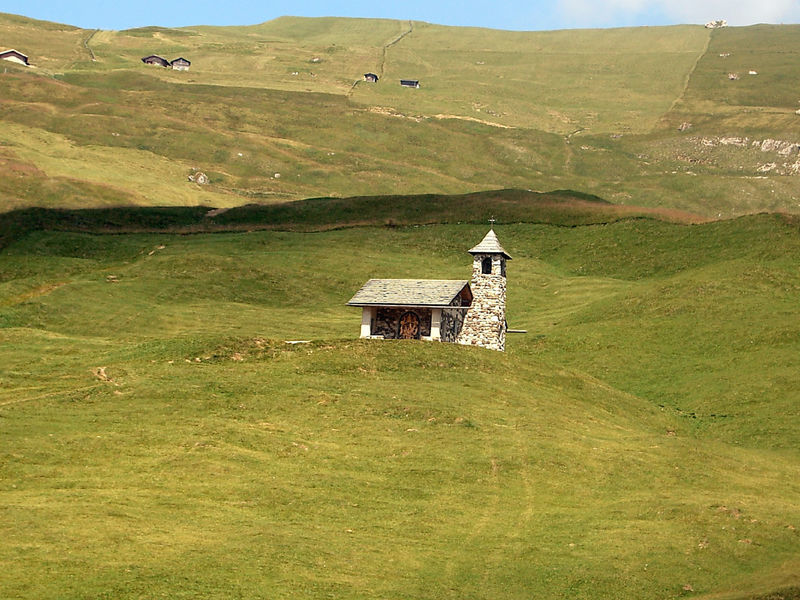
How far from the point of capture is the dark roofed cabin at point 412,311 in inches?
2913

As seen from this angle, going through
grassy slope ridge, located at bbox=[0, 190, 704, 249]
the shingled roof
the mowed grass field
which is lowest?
the mowed grass field

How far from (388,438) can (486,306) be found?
79.1 feet

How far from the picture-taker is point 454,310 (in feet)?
248

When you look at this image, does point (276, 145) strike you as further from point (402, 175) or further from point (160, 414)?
point (160, 414)

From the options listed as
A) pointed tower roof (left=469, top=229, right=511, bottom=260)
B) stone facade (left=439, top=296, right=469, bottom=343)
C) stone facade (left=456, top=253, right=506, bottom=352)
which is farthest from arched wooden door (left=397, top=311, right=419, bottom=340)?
pointed tower roof (left=469, top=229, right=511, bottom=260)

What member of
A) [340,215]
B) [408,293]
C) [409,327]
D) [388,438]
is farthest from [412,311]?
[340,215]

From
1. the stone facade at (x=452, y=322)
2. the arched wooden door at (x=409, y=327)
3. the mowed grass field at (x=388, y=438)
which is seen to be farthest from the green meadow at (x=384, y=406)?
the arched wooden door at (x=409, y=327)

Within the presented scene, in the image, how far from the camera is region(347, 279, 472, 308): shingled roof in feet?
242

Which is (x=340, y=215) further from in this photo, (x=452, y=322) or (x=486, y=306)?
(x=452, y=322)

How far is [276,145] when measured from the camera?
636ft

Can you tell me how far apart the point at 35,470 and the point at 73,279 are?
5215 cm

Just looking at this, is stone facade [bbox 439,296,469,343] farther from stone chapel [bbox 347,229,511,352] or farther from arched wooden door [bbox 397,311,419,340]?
arched wooden door [bbox 397,311,419,340]

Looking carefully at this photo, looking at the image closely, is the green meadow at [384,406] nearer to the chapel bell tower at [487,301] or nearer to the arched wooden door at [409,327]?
the chapel bell tower at [487,301]

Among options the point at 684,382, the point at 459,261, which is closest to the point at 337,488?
the point at 684,382
